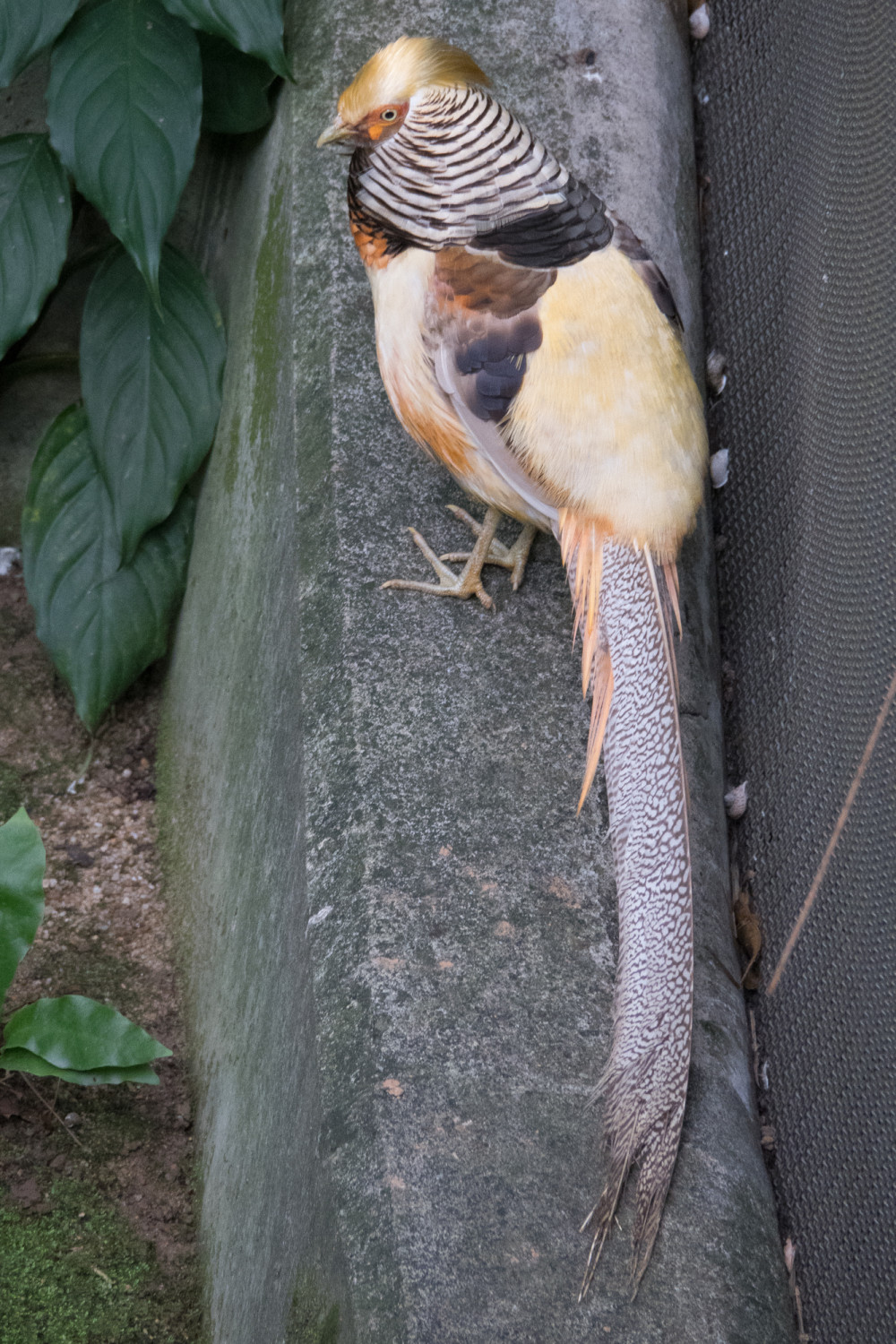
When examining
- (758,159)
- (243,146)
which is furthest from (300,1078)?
(243,146)

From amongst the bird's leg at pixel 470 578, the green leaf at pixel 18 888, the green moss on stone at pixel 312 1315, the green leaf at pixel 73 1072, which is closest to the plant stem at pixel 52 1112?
the green leaf at pixel 73 1072

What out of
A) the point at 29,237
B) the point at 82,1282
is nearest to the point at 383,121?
the point at 29,237

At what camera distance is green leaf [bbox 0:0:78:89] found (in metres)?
2.05

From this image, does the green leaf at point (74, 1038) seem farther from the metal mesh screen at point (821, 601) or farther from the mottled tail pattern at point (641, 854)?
the metal mesh screen at point (821, 601)

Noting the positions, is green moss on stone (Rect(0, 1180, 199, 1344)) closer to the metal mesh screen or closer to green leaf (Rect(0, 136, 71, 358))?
the metal mesh screen

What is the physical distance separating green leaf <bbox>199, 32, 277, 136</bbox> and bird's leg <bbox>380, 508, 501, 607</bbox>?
111 cm

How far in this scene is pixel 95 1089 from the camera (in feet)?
6.66

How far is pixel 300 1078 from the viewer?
4.84ft

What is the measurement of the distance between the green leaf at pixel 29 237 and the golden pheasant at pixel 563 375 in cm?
95

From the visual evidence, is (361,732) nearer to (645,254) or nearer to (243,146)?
(645,254)

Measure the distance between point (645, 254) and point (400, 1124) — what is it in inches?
47.0

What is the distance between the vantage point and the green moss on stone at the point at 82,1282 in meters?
1.73

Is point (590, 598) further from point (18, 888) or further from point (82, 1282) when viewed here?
point (82, 1282)

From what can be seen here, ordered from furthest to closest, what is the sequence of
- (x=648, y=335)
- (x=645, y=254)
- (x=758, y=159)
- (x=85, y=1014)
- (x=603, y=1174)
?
(x=758, y=159) < (x=85, y=1014) < (x=645, y=254) < (x=648, y=335) < (x=603, y=1174)
